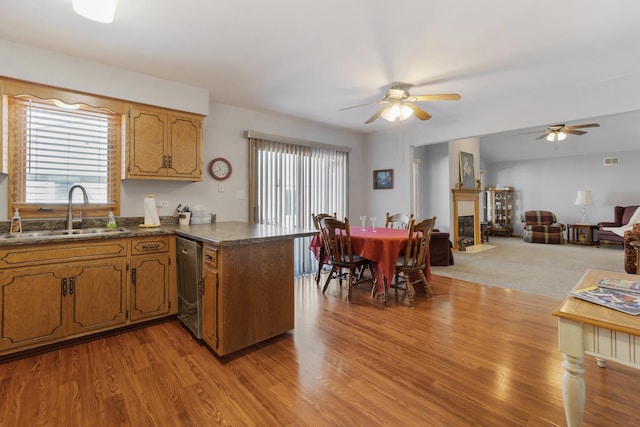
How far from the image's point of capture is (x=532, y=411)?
1588mm

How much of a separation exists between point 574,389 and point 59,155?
4041mm

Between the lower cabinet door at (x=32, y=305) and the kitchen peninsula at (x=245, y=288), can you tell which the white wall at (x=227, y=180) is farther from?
the kitchen peninsula at (x=245, y=288)

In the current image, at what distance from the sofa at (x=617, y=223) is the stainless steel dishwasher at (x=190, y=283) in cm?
874

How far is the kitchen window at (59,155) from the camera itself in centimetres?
257

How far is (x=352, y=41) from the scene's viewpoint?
7.93 ft

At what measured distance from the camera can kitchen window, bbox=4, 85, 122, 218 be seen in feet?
8.44

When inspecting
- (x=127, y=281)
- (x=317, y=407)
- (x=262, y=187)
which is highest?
(x=262, y=187)

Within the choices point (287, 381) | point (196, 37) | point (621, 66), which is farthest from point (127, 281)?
point (621, 66)

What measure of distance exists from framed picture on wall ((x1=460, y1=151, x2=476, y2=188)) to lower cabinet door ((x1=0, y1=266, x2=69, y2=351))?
22.9 ft

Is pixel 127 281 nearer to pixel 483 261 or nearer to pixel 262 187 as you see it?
pixel 262 187

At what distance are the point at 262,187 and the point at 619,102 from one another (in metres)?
4.20

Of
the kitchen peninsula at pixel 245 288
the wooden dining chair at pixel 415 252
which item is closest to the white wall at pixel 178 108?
the kitchen peninsula at pixel 245 288

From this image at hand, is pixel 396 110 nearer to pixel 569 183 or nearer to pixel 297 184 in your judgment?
pixel 297 184

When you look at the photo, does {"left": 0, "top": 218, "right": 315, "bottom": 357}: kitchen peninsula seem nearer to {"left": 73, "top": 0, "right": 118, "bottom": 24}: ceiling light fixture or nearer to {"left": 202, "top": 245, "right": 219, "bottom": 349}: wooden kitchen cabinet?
{"left": 202, "top": 245, "right": 219, "bottom": 349}: wooden kitchen cabinet
